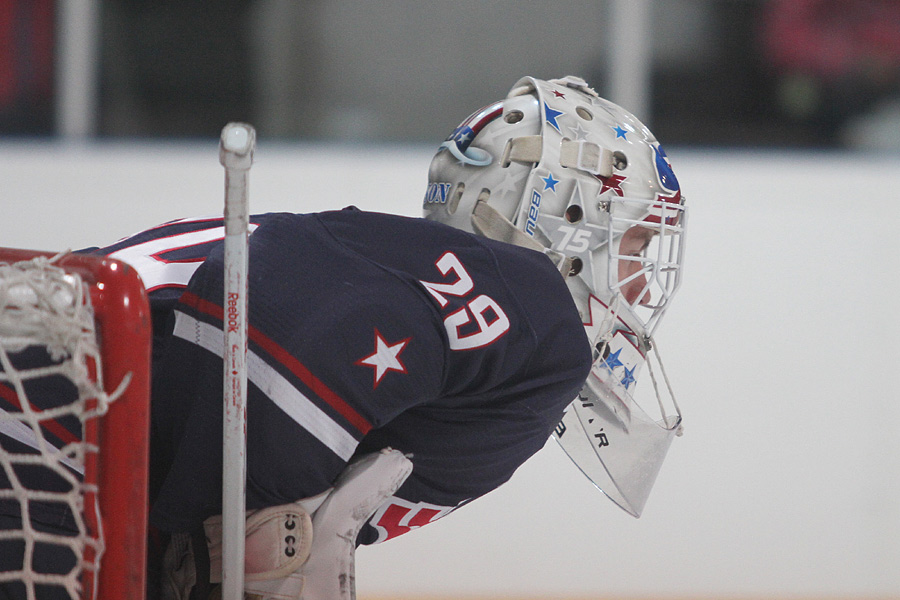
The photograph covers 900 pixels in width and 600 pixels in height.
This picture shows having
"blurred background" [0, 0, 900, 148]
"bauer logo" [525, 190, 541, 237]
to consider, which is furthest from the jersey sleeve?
"blurred background" [0, 0, 900, 148]

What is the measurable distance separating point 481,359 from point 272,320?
0.24 meters

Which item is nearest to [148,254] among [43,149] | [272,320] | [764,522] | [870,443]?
[272,320]

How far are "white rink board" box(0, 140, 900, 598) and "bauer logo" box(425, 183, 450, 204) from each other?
2.99 ft

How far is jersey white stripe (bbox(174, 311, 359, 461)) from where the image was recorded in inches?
38.3

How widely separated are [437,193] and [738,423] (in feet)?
4.35

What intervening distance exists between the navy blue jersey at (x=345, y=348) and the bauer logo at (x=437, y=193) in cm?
36

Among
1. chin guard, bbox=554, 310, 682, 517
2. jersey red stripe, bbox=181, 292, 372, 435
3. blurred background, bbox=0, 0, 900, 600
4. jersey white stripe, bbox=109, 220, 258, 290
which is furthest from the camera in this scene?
blurred background, bbox=0, 0, 900, 600

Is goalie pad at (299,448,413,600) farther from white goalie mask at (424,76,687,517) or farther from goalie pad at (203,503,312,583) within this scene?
white goalie mask at (424,76,687,517)

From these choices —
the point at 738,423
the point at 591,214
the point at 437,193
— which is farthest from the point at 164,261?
the point at 738,423

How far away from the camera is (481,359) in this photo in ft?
3.43

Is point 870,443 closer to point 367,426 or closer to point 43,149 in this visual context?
point 367,426

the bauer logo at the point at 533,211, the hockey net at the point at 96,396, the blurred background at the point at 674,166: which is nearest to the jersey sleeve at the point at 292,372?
the hockey net at the point at 96,396

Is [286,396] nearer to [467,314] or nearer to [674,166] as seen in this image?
[467,314]

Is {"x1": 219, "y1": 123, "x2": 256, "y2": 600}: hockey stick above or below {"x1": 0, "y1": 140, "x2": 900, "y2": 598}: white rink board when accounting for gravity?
above
